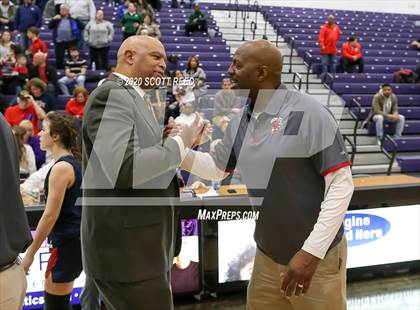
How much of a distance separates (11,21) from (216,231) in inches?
333

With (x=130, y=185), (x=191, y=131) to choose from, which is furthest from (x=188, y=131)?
(x=130, y=185)

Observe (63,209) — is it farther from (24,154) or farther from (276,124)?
(24,154)

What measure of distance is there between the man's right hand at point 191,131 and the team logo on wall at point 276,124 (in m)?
0.31

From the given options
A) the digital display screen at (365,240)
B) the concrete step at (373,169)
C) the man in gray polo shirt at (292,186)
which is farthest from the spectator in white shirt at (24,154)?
the concrete step at (373,169)

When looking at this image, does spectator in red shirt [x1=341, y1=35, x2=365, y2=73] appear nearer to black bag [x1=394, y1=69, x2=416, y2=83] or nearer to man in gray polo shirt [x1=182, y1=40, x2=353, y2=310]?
black bag [x1=394, y1=69, x2=416, y2=83]

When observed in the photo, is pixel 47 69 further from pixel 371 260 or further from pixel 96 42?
pixel 371 260

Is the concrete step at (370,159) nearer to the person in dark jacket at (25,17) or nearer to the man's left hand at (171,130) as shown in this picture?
the person in dark jacket at (25,17)

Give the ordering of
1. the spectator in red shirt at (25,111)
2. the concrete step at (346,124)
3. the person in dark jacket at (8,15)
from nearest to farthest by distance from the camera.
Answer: the spectator in red shirt at (25,111) < the concrete step at (346,124) < the person in dark jacket at (8,15)

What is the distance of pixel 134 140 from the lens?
1.76 metres

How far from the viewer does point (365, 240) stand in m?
4.46

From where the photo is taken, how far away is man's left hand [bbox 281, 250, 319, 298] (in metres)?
1.95

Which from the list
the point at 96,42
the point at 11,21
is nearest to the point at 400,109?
the point at 96,42

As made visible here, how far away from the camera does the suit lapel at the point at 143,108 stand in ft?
6.18

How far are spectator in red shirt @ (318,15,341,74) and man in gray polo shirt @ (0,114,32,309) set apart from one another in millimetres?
10805
